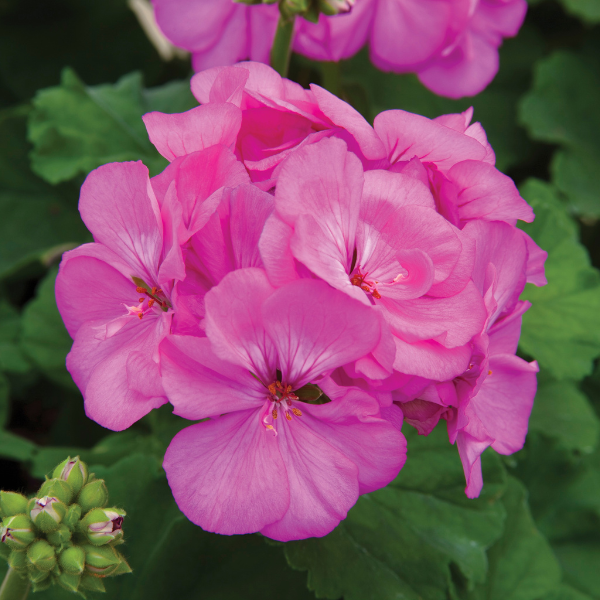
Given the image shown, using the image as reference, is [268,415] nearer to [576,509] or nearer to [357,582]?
[357,582]

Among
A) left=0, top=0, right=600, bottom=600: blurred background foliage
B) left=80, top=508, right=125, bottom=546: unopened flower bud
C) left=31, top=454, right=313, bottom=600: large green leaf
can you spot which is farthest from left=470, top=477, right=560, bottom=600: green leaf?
left=80, top=508, right=125, bottom=546: unopened flower bud

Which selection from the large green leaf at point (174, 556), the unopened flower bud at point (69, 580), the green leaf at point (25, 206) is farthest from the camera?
the green leaf at point (25, 206)

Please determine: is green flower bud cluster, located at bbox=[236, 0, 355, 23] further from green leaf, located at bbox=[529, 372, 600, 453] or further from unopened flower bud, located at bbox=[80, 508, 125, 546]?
green leaf, located at bbox=[529, 372, 600, 453]

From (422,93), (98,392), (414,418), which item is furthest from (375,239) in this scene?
(422,93)

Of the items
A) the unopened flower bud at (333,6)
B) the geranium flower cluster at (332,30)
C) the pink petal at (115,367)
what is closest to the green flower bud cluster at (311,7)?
the unopened flower bud at (333,6)

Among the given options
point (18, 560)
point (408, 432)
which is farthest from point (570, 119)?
point (18, 560)

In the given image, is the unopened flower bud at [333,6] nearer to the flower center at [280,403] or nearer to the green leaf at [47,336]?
the flower center at [280,403]
